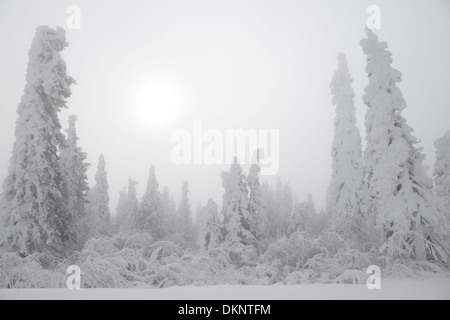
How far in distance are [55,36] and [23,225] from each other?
1102 cm

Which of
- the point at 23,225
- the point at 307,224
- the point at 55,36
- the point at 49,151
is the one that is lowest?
the point at 307,224

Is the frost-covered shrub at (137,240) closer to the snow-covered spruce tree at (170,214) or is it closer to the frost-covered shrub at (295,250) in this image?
the frost-covered shrub at (295,250)

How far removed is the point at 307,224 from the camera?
3797 centimetres

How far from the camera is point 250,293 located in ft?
23.7

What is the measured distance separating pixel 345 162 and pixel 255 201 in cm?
1013

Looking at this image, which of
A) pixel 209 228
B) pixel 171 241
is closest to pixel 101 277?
pixel 171 241

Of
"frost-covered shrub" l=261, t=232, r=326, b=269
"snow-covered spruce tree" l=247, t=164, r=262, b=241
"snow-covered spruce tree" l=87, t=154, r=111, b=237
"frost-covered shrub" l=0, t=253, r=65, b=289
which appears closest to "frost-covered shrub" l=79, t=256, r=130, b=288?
"frost-covered shrub" l=0, t=253, r=65, b=289

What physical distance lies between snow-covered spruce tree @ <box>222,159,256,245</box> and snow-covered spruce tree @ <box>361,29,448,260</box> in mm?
15190

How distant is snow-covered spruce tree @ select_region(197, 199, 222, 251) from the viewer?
26344 mm

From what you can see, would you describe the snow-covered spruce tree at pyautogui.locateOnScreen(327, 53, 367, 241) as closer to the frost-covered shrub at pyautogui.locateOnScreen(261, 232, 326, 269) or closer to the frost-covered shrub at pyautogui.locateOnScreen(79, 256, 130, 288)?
the frost-covered shrub at pyautogui.locateOnScreen(261, 232, 326, 269)

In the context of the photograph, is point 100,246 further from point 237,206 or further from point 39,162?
point 237,206

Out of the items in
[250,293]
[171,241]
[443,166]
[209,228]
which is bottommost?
[209,228]
